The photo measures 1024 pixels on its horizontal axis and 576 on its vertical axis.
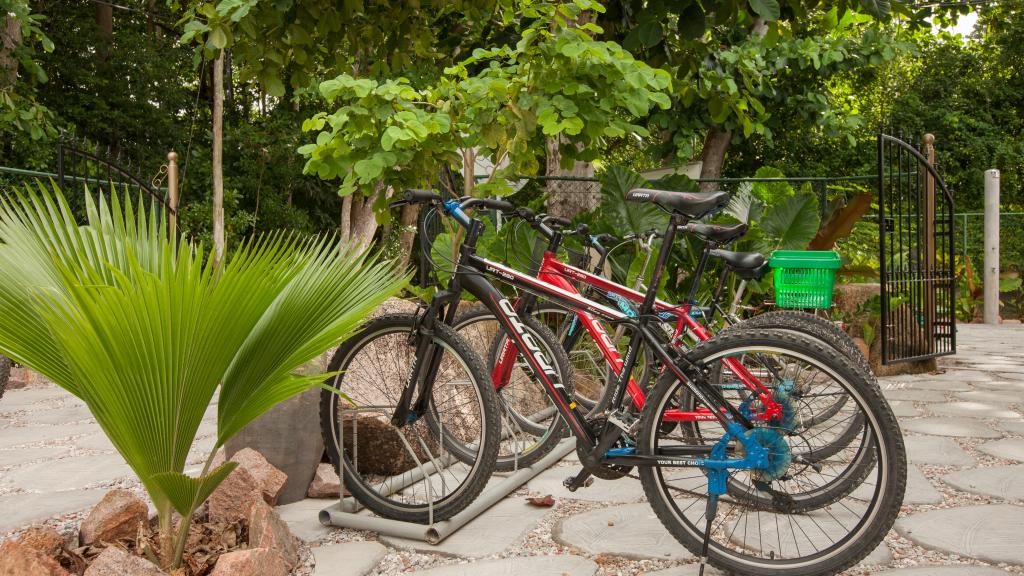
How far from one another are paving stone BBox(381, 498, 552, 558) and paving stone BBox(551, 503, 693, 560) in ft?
0.47

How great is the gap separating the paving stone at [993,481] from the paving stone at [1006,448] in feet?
0.76

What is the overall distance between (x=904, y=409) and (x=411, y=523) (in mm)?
3654

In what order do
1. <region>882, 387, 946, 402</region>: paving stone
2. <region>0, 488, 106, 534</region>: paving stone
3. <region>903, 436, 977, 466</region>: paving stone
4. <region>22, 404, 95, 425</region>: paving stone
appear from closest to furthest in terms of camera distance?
<region>0, 488, 106, 534</region>: paving stone → <region>903, 436, 977, 466</region>: paving stone → <region>22, 404, 95, 425</region>: paving stone → <region>882, 387, 946, 402</region>: paving stone

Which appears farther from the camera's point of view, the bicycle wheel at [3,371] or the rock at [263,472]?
the bicycle wheel at [3,371]

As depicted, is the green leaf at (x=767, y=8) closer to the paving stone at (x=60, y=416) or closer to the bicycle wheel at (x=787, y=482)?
the bicycle wheel at (x=787, y=482)

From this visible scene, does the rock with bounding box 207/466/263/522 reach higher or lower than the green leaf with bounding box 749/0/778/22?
lower

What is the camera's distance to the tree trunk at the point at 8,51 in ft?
30.5

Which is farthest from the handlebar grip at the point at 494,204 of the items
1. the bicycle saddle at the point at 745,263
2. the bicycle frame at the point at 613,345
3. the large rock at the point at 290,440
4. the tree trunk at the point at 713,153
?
the tree trunk at the point at 713,153

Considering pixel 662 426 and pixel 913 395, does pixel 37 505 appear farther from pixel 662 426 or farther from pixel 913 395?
pixel 913 395

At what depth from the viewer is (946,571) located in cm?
239

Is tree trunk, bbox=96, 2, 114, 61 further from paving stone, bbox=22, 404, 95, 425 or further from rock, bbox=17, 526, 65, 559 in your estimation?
rock, bbox=17, 526, 65, 559

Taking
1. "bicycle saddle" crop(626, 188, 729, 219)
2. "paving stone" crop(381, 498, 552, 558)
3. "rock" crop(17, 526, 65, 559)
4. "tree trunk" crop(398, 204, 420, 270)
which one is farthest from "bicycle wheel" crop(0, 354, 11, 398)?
"tree trunk" crop(398, 204, 420, 270)

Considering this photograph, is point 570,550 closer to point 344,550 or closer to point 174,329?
point 344,550

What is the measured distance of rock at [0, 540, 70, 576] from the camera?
2016 mm
